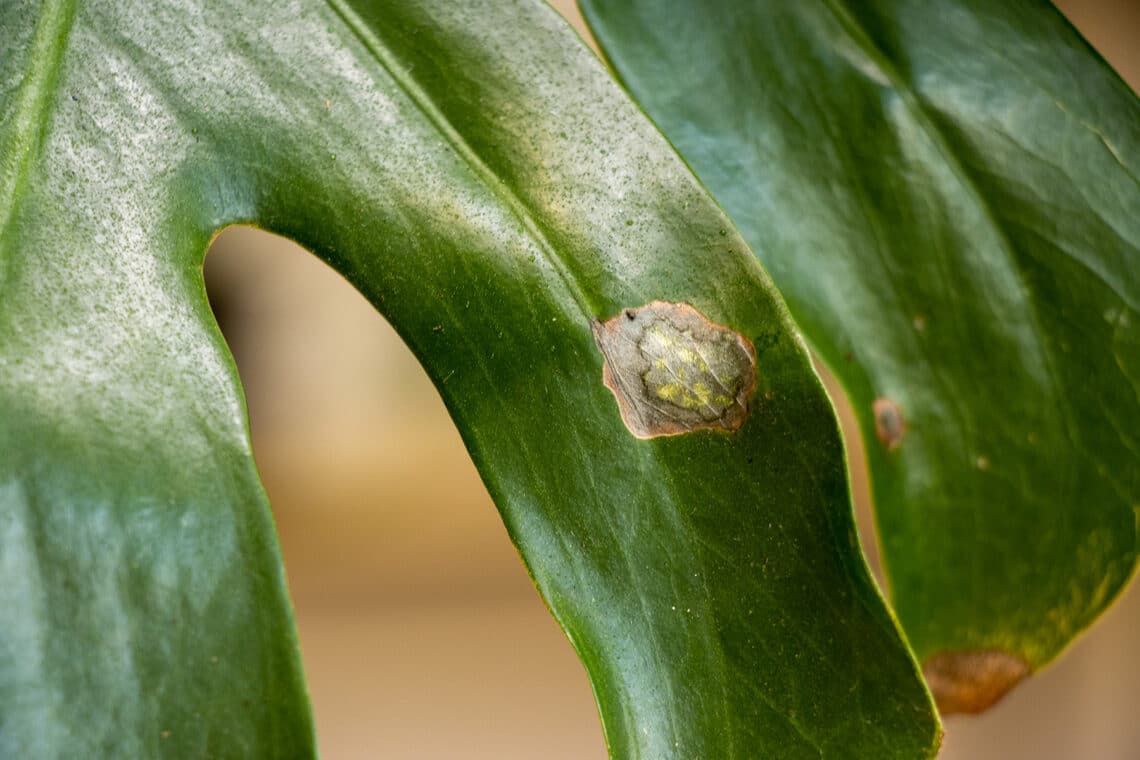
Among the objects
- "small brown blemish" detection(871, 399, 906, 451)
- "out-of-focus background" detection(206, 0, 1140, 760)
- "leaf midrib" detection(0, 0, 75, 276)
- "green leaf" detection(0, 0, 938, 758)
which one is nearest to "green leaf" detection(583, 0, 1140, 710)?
"small brown blemish" detection(871, 399, 906, 451)

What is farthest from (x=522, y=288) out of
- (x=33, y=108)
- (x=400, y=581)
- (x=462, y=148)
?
(x=400, y=581)

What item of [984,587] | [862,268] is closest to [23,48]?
[862,268]

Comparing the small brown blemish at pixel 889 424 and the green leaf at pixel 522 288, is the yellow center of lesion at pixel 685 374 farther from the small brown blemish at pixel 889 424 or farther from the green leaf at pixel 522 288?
the small brown blemish at pixel 889 424

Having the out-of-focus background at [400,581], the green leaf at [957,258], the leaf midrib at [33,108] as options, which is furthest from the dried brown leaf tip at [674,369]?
the out-of-focus background at [400,581]

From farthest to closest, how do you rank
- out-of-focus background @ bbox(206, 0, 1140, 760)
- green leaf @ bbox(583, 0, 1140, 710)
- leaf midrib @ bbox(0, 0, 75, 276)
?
out-of-focus background @ bbox(206, 0, 1140, 760)
green leaf @ bbox(583, 0, 1140, 710)
leaf midrib @ bbox(0, 0, 75, 276)

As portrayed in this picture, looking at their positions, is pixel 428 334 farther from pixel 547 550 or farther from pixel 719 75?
pixel 719 75

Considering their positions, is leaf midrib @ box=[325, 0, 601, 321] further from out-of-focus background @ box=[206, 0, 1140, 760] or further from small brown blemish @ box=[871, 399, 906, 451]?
out-of-focus background @ box=[206, 0, 1140, 760]

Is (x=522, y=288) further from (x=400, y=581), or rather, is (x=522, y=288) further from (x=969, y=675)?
(x=400, y=581)
